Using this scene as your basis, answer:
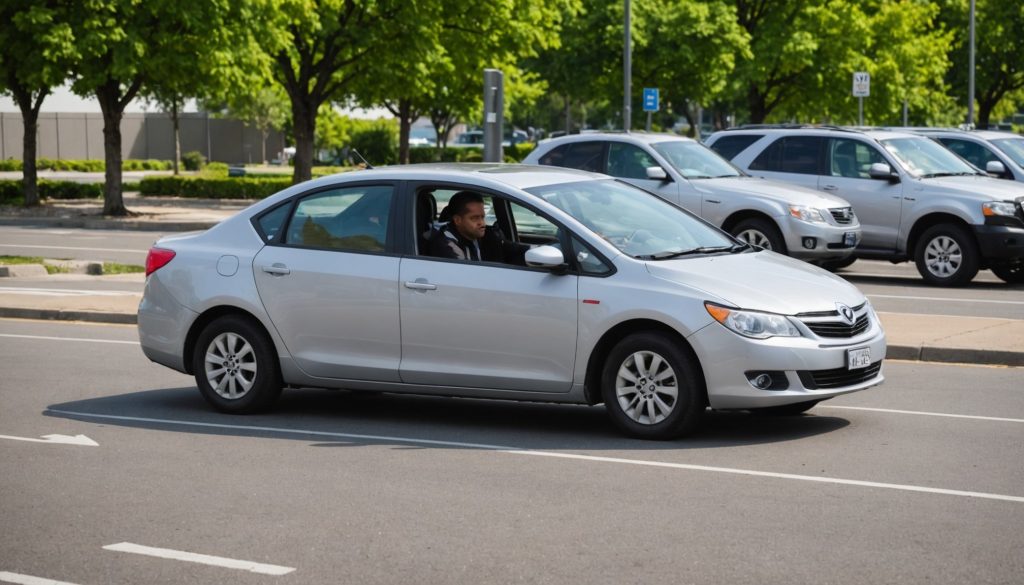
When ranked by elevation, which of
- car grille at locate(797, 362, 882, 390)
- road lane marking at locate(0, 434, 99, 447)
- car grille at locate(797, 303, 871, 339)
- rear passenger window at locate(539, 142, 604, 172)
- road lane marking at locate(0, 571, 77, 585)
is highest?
rear passenger window at locate(539, 142, 604, 172)

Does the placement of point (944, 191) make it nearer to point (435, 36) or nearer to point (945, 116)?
point (435, 36)

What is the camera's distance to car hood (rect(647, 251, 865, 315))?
8625 mm

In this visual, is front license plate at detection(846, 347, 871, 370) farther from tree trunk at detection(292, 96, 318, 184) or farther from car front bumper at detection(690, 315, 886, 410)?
tree trunk at detection(292, 96, 318, 184)

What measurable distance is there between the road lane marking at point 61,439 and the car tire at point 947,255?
1239cm

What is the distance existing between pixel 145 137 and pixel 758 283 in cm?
8242

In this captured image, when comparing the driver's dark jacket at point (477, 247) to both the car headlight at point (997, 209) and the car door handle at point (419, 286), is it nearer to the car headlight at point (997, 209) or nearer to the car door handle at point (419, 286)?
the car door handle at point (419, 286)

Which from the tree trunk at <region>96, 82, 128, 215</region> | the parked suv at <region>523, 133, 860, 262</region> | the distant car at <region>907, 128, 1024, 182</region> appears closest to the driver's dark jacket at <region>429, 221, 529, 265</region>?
the parked suv at <region>523, 133, 860, 262</region>

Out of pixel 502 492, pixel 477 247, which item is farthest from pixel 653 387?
pixel 477 247

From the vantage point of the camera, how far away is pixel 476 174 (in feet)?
31.8

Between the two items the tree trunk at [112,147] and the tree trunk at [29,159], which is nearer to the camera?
the tree trunk at [112,147]

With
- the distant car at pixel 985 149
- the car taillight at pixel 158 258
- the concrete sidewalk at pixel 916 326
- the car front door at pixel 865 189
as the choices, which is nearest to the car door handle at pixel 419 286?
the car taillight at pixel 158 258

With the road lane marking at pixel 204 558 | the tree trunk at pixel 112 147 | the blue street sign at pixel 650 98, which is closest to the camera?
the road lane marking at pixel 204 558

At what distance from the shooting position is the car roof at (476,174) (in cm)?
962

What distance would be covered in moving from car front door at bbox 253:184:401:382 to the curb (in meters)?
22.7
